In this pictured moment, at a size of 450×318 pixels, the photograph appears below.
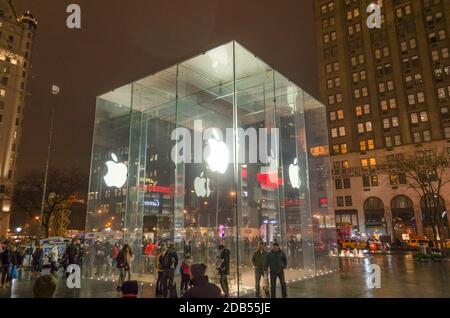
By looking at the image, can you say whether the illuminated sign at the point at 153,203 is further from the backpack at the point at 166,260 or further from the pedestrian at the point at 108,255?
the backpack at the point at 166,260

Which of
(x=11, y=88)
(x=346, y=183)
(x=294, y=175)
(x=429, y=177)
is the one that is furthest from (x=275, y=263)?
(x=11, y=88)

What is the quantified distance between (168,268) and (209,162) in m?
7.00

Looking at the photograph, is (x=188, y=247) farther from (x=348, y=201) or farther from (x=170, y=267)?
(x=348, y=201)

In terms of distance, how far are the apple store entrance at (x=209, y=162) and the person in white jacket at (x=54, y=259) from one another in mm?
2759

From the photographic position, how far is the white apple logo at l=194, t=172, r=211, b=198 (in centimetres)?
1982

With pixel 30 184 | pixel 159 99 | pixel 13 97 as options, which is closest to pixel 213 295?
pixel 159 99

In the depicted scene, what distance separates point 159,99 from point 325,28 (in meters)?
53.2

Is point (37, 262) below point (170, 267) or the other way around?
below

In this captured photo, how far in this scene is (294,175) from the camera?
17953mm

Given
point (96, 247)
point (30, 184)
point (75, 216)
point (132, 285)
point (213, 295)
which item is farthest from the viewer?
point (75, 216)

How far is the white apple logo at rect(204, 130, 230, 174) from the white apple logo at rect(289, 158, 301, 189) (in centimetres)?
380

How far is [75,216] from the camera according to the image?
190ft

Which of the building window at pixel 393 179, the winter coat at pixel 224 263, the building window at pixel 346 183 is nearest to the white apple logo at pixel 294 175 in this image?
the winter coat at pixel 224 263
